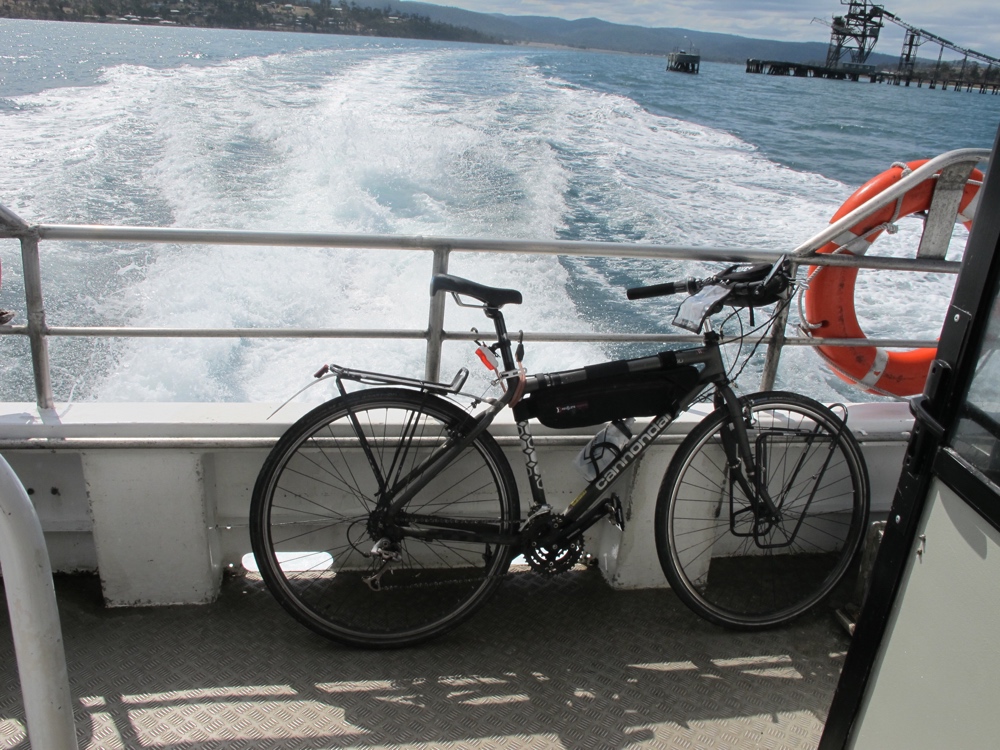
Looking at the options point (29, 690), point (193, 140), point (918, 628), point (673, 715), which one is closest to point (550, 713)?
point (673, 715)

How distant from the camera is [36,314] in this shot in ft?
7.53

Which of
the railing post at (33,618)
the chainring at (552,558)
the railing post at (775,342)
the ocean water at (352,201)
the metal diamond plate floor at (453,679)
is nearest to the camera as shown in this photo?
the railing post at (33,618)

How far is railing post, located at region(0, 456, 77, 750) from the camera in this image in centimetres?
105

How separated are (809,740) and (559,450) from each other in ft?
3.37

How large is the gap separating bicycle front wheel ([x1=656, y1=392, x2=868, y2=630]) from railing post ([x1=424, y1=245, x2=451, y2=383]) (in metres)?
0.76

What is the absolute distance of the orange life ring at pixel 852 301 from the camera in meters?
2.88

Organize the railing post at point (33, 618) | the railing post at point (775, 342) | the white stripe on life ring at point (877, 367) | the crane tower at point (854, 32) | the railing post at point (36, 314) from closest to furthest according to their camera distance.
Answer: the railing post at point (33, 618) → the railing post at point (36, 314) → the railing post at point (775, 342) → the white stripe on life ring at point (877, 367) → the crane tower at point (854, 32)

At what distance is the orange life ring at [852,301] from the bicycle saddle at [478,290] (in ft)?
4.16

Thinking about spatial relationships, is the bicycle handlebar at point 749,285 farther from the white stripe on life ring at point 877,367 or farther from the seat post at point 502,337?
the white stripe on life ring at point 877,367

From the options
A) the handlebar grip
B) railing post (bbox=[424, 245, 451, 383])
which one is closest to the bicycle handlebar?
the handlebar grip

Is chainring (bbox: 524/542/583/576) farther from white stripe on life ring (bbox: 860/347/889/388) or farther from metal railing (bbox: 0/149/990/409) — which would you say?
white stripe on life ring (bbox: 860/347/889/388)

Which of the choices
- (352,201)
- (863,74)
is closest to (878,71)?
(863,74)

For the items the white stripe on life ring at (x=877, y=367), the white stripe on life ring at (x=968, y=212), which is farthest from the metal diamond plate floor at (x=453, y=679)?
the white stripe on life ring at (x=968, y=212)

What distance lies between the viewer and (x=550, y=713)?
220 centimetres
